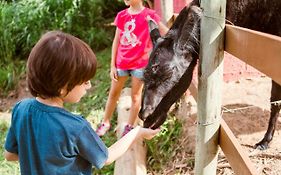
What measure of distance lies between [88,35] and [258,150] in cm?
472

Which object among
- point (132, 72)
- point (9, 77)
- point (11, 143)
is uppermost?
point (11, 143)

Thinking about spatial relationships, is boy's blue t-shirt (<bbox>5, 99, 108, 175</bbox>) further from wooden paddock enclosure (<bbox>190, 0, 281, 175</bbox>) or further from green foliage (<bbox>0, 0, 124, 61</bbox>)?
green foliage (<bbox>0, 0, 124, 61</bbox>)

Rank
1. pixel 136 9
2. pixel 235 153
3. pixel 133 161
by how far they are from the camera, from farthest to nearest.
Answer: pixel 136 9 → pixel 133 161 → pixel 235 153

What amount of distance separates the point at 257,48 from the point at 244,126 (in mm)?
2503

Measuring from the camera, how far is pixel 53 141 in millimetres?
1613

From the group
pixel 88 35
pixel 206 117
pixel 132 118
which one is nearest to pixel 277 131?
pixel 132 118

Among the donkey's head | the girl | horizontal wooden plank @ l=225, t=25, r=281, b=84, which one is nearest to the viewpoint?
horizontal wooden plank @ l=225, t=25, r=281, b=84

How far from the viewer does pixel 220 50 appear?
2.02 m

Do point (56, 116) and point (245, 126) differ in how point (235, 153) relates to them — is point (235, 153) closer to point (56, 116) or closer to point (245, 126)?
point (56, 116)

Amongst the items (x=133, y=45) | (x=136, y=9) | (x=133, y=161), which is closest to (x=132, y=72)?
(x=133, y=45)

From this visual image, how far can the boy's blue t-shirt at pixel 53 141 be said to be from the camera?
1.61m

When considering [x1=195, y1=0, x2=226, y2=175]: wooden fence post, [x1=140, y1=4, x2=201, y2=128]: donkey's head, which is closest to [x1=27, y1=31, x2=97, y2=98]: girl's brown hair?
[x1=195, y1=0, x2=226, y2=175]: wooden fence post

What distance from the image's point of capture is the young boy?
1569mm

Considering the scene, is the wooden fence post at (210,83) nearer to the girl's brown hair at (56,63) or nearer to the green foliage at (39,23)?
the girl's brown hair at (56,63)
